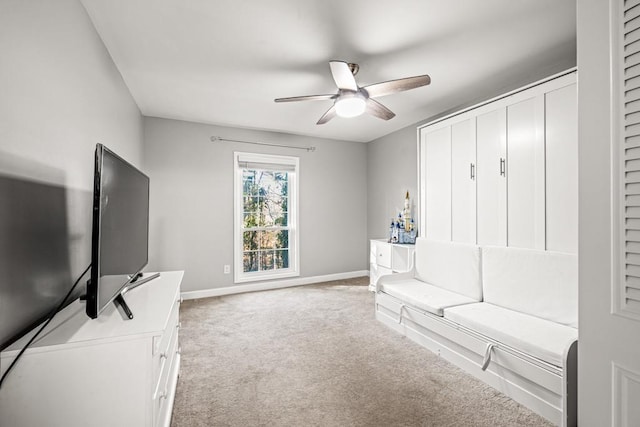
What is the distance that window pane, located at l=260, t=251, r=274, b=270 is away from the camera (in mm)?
4604

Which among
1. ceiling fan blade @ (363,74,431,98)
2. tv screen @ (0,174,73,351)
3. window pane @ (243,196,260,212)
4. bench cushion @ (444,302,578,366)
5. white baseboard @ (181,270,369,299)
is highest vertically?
ceiling fan blade @ (363,74,431,98)

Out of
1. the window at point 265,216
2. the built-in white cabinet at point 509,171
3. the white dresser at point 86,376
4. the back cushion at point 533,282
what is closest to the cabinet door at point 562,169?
the built-in white cabinet at point 509,171

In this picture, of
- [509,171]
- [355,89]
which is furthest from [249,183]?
[509,171]

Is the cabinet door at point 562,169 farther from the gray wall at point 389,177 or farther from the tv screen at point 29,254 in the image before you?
the tv screen at point 29,254

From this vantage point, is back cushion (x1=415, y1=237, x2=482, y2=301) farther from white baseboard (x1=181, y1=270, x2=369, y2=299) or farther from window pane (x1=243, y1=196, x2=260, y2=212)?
window pane (x1=243, y1=196, x2=260, y2=212)

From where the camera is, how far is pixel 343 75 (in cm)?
212

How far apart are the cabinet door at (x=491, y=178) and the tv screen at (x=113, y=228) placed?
2.99m

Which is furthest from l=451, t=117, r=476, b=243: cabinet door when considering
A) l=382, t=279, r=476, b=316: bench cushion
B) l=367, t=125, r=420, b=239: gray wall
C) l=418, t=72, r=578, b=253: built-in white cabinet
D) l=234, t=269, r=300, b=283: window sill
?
l=234, t=269, r=300, b=283: window sill

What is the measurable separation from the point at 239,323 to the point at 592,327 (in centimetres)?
289

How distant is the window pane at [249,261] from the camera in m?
4.47

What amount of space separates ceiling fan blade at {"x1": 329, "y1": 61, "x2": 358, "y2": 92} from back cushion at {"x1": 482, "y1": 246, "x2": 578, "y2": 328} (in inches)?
75.3

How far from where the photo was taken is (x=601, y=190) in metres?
1.16

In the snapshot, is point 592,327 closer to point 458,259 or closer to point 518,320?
point 518,320

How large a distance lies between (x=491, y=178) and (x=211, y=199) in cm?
352
